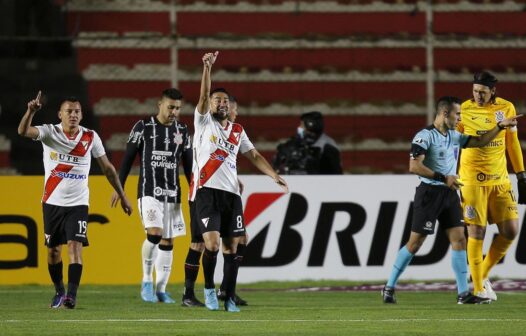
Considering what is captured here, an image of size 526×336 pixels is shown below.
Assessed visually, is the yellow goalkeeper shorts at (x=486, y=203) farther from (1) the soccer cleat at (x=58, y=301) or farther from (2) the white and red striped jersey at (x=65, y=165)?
(1) the soccer cleat at (x=58, y=301)

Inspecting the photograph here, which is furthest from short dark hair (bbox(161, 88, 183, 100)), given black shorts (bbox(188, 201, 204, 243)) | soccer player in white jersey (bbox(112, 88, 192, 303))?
black shorts (bbox(188, 201, 204, 243))

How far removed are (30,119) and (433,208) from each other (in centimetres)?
362

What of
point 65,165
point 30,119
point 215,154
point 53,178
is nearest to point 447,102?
point 215,154

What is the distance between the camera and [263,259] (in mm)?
13898

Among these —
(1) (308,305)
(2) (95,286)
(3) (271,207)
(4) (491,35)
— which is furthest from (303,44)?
(1) (308,305)

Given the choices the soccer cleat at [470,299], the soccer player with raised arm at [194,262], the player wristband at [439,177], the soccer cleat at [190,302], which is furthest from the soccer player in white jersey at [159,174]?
the soccer cleat at [470,299]

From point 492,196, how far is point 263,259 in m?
3.26

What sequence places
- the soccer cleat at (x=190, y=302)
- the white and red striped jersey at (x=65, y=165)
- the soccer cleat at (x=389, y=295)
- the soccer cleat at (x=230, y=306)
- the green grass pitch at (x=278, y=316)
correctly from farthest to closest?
1. the soccer cleat at (x=389, y=295)
2. the soccer cleat at (x=190, y=302)
3. the white and red striped jersey at (x=65, y=165)
4. the soccer cleat at (x=230, y=306)
5. the green grass pitch at (x=278, y=316)

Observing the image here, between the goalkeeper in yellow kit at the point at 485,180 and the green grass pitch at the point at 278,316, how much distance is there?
0.59 metres

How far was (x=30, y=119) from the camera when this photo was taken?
10180 millimetres

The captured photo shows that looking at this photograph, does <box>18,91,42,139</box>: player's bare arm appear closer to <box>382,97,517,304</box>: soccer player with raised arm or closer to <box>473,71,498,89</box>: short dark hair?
<box>382,97,517,304</box>: soccer player with raised arm

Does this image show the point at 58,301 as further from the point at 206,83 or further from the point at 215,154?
the point at 206,83

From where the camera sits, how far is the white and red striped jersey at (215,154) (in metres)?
10.2

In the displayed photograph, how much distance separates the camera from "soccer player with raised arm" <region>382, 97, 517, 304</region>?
11023mm
